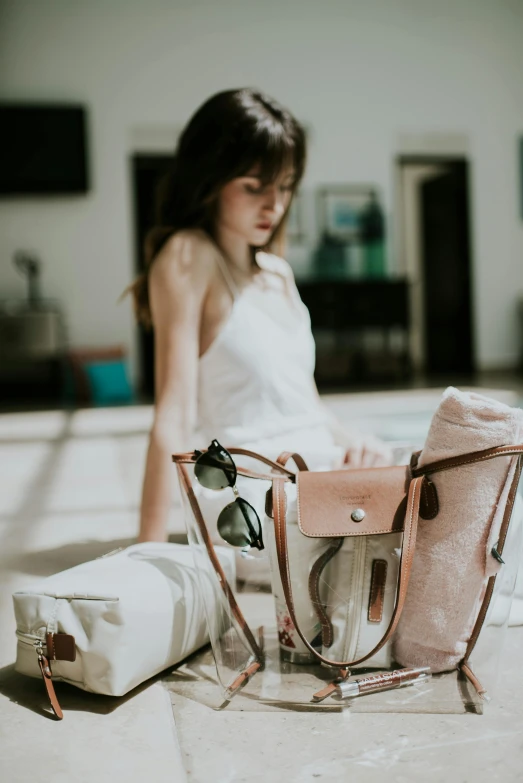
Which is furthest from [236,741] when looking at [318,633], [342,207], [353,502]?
[342,207]

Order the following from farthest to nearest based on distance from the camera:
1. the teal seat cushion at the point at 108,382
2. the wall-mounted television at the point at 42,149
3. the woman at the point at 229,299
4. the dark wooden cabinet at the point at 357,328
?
1. the dark wooden cabinet at the point at 357,328
2. the wall-mounted television at the point at 42,149
3. the teal seat cushion at the point at 108,382
4. the woman at the point at 229,299

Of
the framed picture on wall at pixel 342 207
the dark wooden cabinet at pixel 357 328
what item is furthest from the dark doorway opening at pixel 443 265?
the dark wooden cabinet at pixel 357 328

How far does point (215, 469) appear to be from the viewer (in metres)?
1.00

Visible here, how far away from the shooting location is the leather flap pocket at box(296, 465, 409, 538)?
99cm

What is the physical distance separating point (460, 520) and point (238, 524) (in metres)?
0.27

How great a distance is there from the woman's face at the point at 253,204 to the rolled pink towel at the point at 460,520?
0.71m

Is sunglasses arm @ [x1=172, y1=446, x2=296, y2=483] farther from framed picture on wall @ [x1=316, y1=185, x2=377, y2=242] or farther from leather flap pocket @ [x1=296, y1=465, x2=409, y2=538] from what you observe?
framed picture on wall @ [x1=316, y1=185, x2=377, y2=242]

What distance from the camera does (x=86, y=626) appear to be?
102cm

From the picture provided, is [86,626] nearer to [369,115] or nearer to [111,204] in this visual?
[111,204]

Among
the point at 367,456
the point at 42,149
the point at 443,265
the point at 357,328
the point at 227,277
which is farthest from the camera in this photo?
the point at 443,265

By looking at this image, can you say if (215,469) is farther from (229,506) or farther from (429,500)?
(429,500)

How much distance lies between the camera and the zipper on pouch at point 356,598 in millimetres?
1018

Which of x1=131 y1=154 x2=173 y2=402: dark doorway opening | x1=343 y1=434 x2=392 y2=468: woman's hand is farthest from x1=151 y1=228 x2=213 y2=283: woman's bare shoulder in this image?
x1=131 y1=154 x2=173 y2=402: dark doorway opening

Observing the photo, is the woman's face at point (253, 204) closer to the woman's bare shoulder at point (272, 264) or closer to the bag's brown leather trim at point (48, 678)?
the woman's bare shoulder at point (272, 264)
